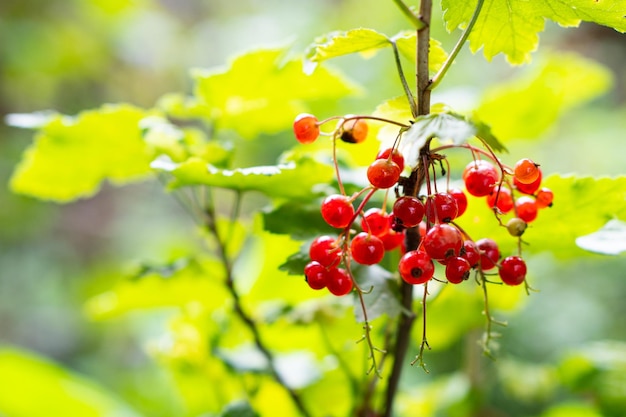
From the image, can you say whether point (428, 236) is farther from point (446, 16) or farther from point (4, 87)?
point (4, 87)

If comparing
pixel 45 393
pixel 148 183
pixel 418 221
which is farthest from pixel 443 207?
pixel 148 183

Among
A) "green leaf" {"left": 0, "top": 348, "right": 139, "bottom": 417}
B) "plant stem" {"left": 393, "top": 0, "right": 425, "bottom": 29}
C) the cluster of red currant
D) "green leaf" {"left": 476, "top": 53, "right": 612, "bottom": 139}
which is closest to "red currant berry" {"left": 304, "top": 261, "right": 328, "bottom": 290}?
the cluster of red currant

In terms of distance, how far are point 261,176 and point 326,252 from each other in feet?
0.42

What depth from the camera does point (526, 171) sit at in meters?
0.49

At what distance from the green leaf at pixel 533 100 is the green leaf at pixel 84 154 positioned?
1.80ft

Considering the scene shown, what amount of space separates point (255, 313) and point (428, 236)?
47cm

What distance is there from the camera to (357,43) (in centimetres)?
52

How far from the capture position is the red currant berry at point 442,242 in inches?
17.4

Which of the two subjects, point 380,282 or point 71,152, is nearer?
point 380,282

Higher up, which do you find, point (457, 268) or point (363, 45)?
point (363, 45)

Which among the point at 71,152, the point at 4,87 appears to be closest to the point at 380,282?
the point at 71,152

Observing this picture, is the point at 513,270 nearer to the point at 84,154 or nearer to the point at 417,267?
the point at 417,267

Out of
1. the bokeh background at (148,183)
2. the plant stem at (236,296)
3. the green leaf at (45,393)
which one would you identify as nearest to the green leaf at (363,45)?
the plant stem at (236,296)

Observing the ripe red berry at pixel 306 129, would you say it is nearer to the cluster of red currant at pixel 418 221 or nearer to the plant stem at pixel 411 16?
Result: the cluster of red currant at pixel 418 221
